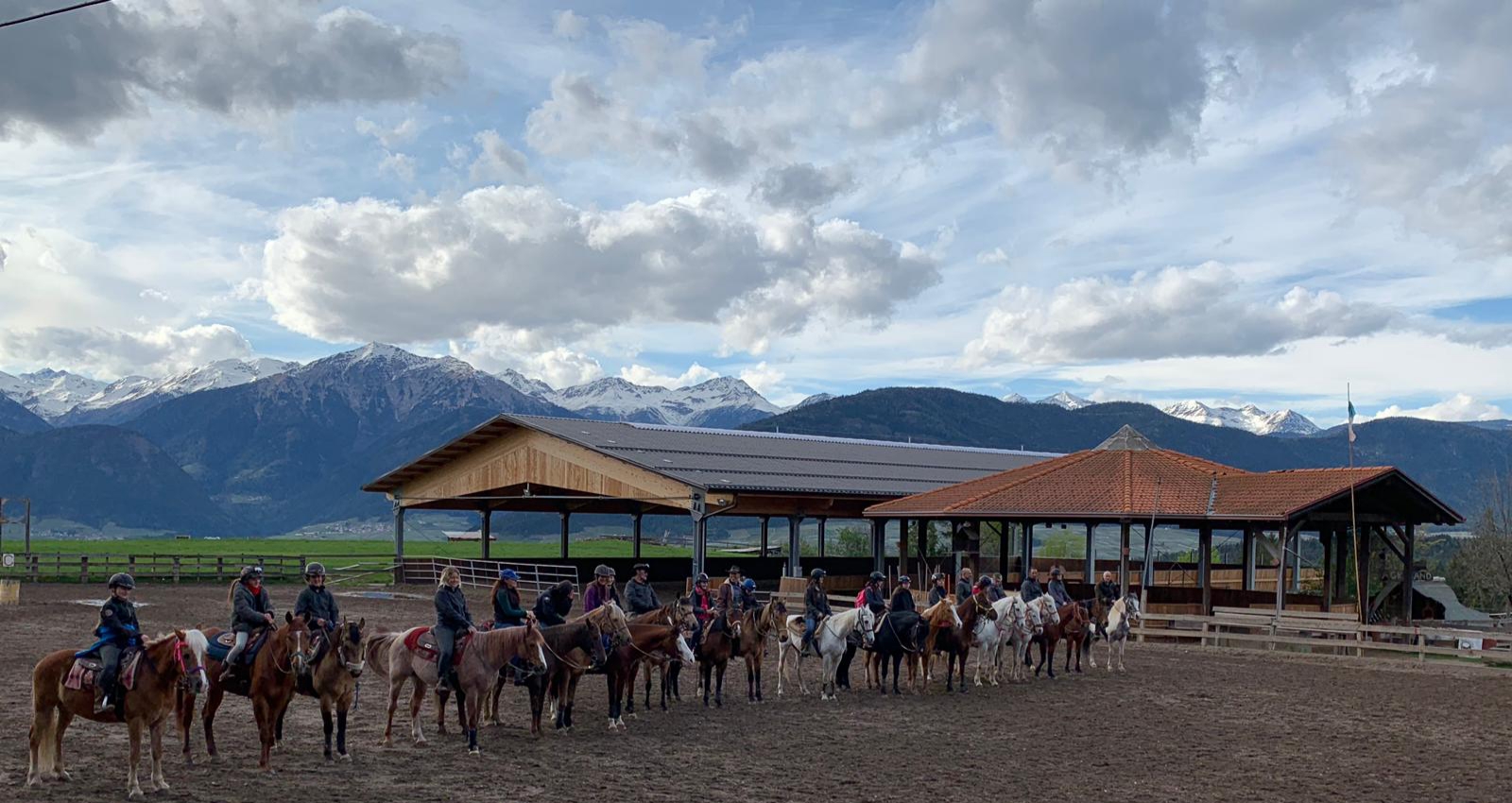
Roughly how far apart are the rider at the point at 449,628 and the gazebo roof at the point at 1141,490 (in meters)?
20.6

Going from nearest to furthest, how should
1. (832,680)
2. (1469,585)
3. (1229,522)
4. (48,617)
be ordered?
1. (832,680)
2. (48,617)
3. (1229,522)
4. (1469,585)

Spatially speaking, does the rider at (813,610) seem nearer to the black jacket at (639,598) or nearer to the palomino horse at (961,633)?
the palomino horse at (961,633)

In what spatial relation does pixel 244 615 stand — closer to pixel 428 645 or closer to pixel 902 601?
pixel 428 645

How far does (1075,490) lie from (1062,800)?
2291 centimetres

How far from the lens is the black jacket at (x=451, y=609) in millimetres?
13922

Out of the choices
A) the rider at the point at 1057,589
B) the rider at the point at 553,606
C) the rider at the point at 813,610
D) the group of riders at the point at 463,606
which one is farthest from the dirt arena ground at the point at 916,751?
the rider at the point at 1057,589

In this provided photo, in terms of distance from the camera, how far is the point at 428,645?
1418 cm

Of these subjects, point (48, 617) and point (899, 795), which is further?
point (48, 617)

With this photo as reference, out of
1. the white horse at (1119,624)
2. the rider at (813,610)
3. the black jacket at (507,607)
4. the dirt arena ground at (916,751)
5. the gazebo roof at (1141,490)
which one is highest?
the gazebo roof at (1141,490)

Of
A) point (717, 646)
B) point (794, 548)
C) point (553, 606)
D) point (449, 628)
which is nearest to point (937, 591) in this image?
point (717, 646)

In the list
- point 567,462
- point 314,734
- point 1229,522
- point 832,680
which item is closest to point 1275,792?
point 832,680

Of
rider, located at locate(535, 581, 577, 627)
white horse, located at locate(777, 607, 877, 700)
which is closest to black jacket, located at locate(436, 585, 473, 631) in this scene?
rider, located at locate(535, 581, 577, 627)

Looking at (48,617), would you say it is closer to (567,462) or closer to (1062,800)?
(567,462)

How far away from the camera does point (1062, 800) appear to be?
12.1 metres
